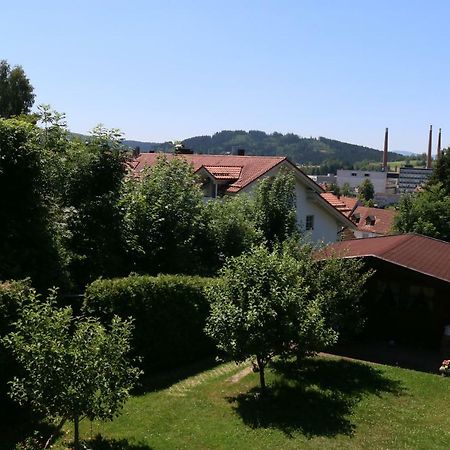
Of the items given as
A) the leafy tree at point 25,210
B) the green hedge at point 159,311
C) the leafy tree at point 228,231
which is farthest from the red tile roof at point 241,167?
the green hedge at point 159,311

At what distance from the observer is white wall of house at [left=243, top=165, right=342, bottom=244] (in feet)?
105

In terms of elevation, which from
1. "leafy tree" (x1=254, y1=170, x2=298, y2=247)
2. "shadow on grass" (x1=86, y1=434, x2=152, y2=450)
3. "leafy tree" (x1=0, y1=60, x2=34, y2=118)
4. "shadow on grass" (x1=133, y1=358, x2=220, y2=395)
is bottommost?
"shadow on grass" (x1=133, y1=358, x2=220, y2=395)

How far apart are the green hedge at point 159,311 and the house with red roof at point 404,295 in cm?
429

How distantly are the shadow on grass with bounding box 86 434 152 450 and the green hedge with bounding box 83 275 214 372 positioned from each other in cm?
378

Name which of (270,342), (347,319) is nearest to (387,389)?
(347,319)

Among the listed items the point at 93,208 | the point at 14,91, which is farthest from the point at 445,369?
the point at 14,91

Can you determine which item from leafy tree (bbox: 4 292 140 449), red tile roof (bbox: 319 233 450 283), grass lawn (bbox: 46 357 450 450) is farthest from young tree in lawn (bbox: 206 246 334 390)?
red tile roof (bbox: 319 233 450 283)

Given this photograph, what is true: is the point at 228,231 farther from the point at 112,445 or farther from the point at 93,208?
the point at 112,445

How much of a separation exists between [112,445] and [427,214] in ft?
116

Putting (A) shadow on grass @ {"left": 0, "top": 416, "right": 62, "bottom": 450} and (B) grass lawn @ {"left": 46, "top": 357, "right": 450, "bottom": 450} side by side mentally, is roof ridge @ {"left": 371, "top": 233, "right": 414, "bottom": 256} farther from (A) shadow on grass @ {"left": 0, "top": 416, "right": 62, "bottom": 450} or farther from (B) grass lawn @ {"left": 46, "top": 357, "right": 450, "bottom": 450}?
(A) shadow on grass @ {"left": 0, "top": 416, "right": 62, "bottom": 450}

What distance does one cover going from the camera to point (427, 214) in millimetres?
40125

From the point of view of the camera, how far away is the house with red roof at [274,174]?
31.7 meters

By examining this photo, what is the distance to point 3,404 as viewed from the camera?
1104 centimetres

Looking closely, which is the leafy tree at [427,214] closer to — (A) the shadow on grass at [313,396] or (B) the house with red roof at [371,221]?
(A) the shadow on grass at [313,396]
